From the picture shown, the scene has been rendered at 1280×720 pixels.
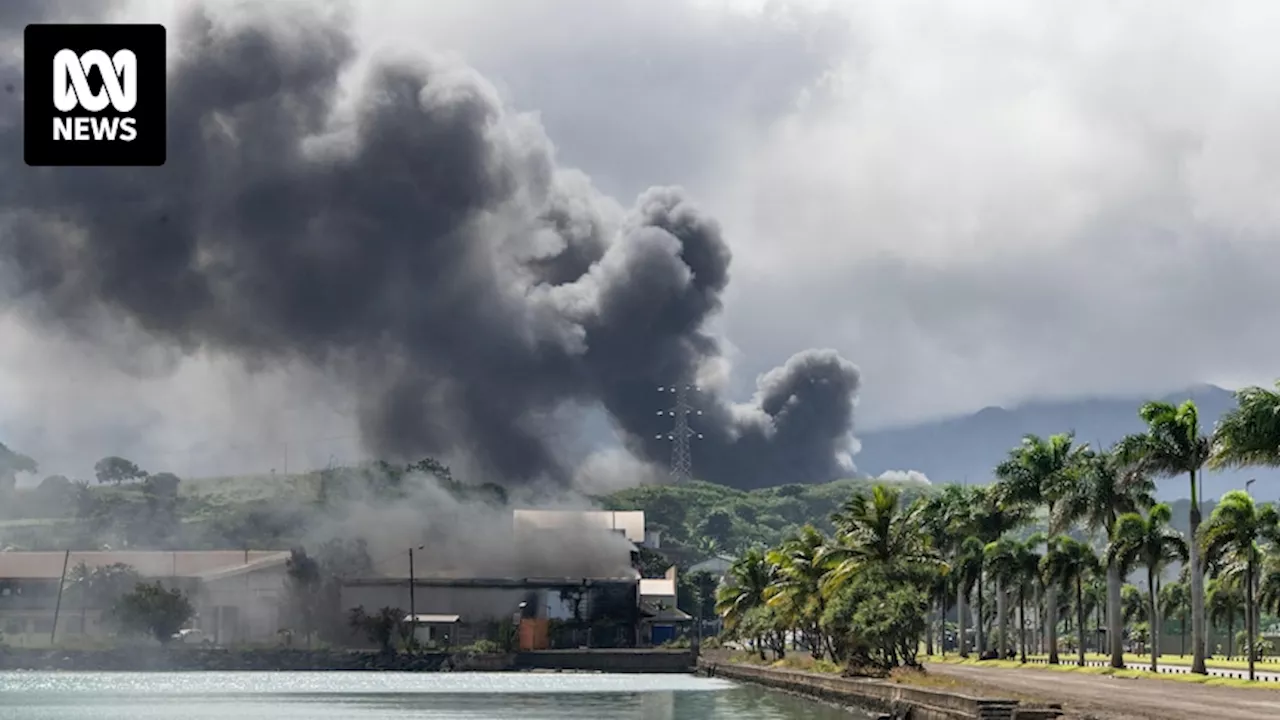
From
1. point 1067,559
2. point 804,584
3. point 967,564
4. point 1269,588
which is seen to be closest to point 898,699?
point 804,584

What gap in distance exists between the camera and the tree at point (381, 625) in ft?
516

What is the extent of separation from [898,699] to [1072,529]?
35693 millimetres

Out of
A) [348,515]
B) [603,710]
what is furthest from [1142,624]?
[603,710]

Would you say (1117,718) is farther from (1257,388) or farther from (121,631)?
(121,631)

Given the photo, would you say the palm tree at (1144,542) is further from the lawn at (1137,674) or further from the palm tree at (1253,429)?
the palm tree at (1253,429)

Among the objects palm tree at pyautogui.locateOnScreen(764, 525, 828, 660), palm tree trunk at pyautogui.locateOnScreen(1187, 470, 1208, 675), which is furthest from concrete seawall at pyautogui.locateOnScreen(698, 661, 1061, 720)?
palm tree trunk at pyautogui.locateOnScreen(1187, 470, 1208, 675)

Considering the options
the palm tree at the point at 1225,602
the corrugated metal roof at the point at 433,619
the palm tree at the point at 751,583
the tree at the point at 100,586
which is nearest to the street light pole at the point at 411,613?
the corrugated metal roof at the point at 433,619

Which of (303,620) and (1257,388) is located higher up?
(1257,388)

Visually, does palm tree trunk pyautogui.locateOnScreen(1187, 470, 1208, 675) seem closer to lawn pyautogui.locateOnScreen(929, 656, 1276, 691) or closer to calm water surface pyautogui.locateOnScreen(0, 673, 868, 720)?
lawn pyautogui.locateOnScreen(929, 656, 1276, 691)

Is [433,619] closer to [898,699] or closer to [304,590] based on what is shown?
[304,590]

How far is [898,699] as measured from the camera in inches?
2589

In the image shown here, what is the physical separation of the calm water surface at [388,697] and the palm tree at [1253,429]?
22015 mm

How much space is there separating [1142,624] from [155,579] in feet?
368

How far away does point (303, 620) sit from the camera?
164250 millimetres
